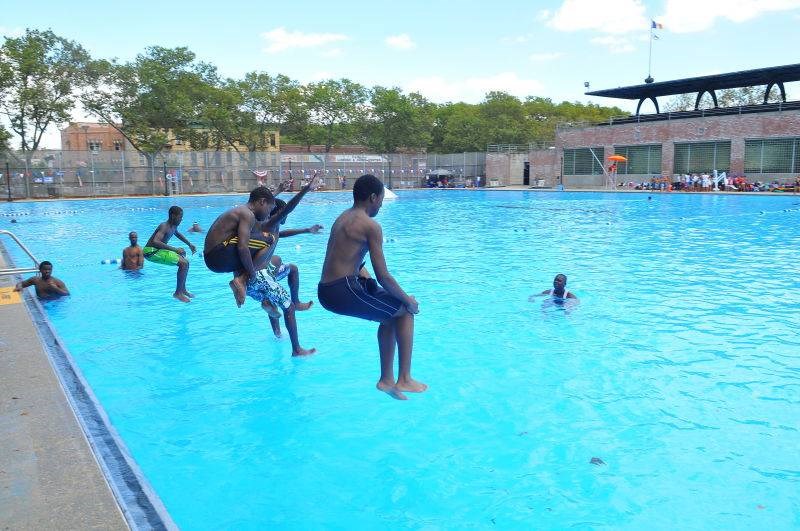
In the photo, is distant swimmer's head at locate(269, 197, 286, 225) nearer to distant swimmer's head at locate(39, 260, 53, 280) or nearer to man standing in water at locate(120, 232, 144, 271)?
distant swimmer's head at locate(39, 260, 53, 280)

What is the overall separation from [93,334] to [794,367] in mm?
8921

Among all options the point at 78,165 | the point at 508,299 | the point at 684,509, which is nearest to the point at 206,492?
the point at 684,509

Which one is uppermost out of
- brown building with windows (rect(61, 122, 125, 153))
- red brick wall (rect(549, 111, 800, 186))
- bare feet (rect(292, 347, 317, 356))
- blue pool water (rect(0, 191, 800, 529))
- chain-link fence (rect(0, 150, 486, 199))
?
brown building with windows (rect(61, 122, 125, 153))

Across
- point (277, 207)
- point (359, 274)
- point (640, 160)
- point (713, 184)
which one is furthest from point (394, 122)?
point (359, 274)

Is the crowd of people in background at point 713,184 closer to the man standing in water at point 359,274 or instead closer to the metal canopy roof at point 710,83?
the metal canopy roof at point 710,83

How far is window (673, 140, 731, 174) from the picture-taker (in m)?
45.3

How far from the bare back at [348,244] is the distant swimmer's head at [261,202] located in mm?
2253

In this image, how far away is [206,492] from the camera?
4.51 metres

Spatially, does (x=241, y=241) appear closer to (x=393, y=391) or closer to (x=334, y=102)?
(x=393, y=391)

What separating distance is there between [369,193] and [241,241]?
2.37m

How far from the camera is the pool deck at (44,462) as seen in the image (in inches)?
129

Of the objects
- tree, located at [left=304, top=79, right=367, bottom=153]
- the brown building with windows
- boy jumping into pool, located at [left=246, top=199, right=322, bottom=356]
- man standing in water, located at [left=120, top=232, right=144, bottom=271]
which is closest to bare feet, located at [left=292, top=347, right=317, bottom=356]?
boy jumping into pool, located at [left=246, top=199, right=322, bottom=356]

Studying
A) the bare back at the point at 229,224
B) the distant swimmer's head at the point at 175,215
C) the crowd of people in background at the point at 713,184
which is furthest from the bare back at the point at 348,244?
the crowd of people in background at the point at 713,184

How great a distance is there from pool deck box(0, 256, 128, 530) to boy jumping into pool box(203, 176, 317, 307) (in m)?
1.90
